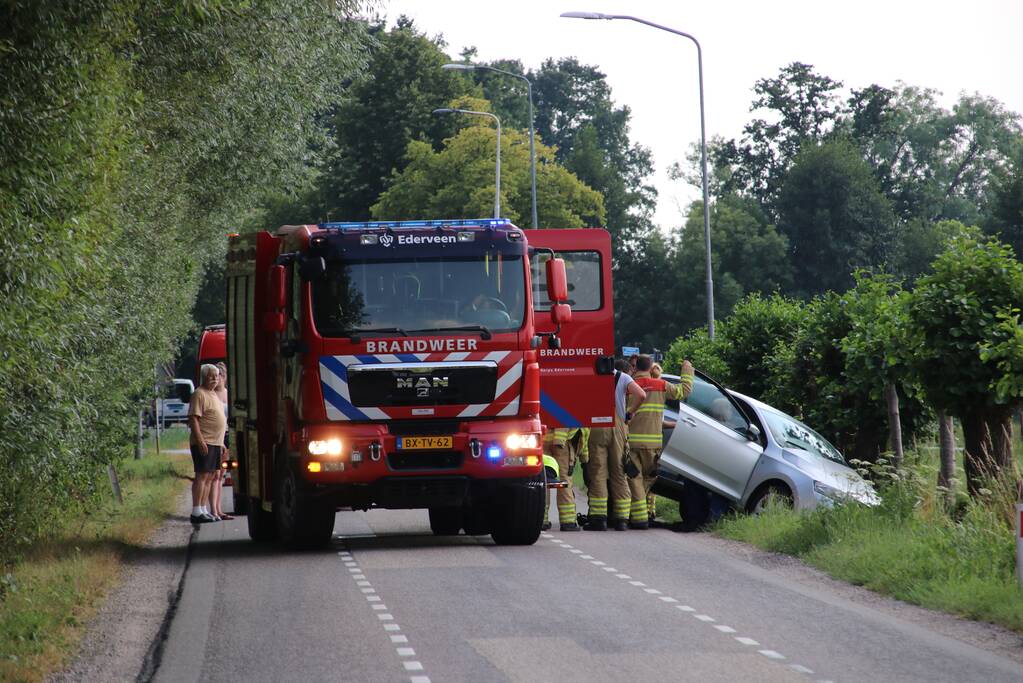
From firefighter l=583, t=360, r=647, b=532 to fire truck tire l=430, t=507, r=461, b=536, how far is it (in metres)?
1.50

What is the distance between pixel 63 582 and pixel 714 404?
825cm

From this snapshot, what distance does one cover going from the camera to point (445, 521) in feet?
61.5

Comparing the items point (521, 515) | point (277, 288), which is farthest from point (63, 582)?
point (521, 515)

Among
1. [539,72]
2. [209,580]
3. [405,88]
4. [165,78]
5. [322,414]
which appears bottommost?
[209,580]

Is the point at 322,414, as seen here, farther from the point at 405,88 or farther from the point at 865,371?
the point at 405,88

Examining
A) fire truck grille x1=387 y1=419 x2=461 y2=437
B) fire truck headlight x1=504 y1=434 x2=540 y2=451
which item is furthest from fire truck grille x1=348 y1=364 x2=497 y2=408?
fire truck headlight x1=504 y1=434 x2=540 y2=451

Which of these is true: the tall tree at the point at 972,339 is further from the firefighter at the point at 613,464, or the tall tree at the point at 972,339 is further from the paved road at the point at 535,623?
the firefighter at the point at 613,464

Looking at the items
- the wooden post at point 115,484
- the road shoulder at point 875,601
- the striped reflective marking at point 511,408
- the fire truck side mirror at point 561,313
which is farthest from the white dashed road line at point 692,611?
the wooden post at point 115,484

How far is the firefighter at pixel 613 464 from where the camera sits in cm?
1864

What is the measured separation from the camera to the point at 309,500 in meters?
16.0

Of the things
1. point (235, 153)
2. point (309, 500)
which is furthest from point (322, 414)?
point (235, 153)

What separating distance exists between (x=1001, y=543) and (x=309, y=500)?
6399mm

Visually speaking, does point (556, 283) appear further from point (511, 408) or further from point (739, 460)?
point (739, 460)

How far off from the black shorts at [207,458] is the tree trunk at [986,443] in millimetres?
8796
